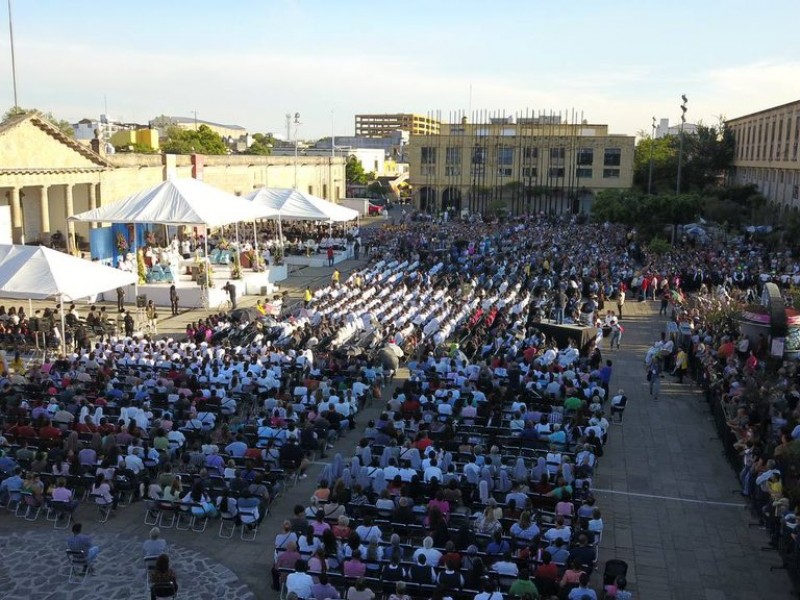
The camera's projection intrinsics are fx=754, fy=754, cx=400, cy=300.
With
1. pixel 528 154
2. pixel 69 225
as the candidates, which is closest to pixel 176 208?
pixel 69 225

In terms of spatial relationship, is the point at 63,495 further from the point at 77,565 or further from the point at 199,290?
the point at 199,290

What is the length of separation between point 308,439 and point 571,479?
448 cm

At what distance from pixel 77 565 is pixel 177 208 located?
18379 millimetres

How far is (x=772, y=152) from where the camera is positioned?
5262cm

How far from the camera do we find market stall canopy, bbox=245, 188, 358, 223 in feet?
111

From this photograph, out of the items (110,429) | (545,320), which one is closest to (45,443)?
(110,429)

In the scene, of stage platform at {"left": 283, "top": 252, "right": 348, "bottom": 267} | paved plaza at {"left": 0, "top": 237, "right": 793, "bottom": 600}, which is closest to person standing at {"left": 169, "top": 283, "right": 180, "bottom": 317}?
stage platform at {"left": 283, "top": 252, "right": 348, "bottom": 267}

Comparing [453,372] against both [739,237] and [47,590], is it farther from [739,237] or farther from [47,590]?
[739,237]

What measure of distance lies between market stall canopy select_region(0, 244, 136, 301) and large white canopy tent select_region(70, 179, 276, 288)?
21.2 ft

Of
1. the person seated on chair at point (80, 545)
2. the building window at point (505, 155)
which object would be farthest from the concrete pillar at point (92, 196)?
the building window at point (505, 155)

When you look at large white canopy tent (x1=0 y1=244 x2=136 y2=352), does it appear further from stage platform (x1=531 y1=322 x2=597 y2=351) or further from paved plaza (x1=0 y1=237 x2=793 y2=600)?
stage platform (x1=531 y1=322 x2=597 y2=351)

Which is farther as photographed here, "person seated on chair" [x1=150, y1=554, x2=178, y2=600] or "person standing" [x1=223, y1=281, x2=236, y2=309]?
"person standing" [x1=223, y1=281, x2=236, y2=309]

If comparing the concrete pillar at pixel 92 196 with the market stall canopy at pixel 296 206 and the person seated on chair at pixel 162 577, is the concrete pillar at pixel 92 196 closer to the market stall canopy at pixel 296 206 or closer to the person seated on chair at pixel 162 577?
the market stall canopy at pixel 296 206

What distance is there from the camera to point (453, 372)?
53.7 feet
